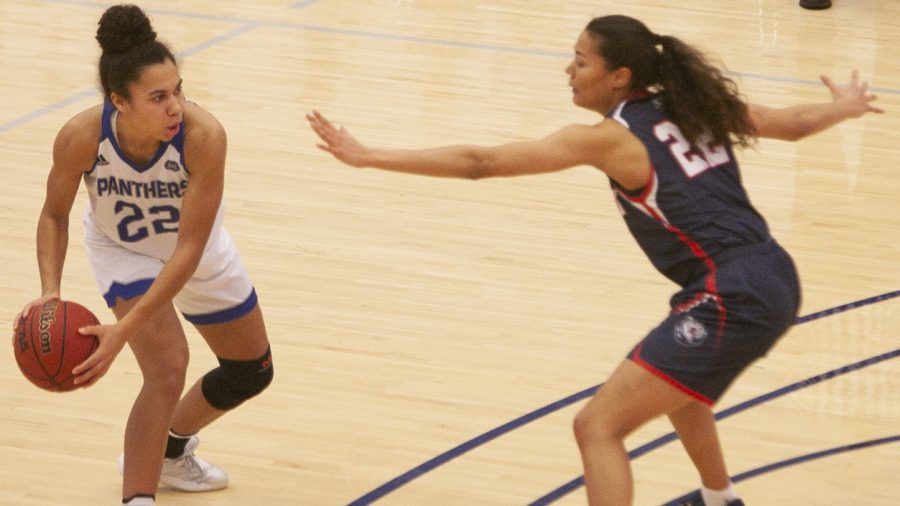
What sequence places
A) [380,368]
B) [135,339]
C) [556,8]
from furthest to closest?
[556,8] < [380,368] < [135,339]

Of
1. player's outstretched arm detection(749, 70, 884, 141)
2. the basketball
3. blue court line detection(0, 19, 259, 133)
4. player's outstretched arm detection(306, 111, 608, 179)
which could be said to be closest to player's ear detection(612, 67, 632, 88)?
player's outstretched arm detection(306, 111, 608, 179)

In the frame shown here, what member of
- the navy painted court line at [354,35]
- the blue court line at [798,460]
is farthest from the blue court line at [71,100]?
the blue court line at [798,460]

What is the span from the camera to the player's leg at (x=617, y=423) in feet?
11.3

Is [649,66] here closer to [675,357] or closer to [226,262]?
[675,357]

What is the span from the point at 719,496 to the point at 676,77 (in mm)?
1196

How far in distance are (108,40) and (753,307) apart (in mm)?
1764

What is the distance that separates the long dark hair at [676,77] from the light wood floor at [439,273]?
4.23ft

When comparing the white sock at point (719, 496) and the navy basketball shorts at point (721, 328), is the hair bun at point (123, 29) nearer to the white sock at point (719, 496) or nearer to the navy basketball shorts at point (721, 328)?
the navy basketball shorts at point (721, 328)

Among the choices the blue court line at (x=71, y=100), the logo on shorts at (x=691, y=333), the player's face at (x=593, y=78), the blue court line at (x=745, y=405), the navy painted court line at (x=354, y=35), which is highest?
the player's face at (x=593, y=78)

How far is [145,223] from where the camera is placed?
12.9 ft

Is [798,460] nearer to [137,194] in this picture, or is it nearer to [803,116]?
[803,116]

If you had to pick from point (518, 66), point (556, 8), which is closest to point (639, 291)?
point (518, 66)

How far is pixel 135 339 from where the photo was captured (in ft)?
12.6

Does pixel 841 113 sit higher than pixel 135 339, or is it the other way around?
pixel 841 113
